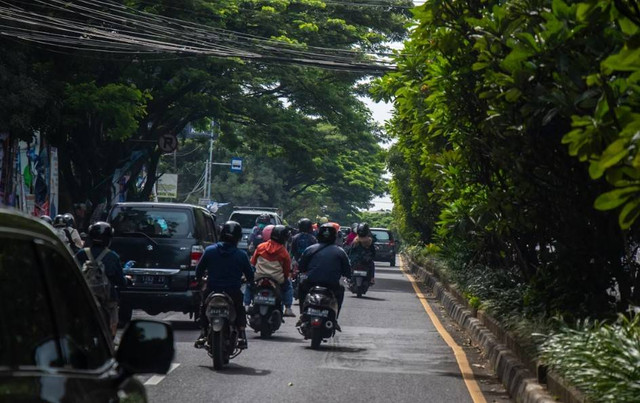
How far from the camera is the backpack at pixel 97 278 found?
11703mm

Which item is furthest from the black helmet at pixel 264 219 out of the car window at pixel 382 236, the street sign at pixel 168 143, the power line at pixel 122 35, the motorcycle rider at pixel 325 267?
the car window at pixel 382 236

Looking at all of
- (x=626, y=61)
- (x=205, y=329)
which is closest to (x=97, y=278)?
(x=205, y=329)

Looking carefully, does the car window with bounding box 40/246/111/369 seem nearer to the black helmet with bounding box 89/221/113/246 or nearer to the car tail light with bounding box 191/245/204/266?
the black helmet with bounding box 89/221/113/246

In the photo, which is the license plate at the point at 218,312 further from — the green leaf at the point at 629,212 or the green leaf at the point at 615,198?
the green leaf at the point at 615,198

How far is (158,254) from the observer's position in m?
16.8

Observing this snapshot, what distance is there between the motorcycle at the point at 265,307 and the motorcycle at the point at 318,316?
451mm

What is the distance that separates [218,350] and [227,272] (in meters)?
1.00

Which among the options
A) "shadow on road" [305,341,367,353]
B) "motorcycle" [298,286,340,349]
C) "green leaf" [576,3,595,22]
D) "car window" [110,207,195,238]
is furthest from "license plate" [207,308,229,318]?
"green leaf" [576,3,595,22]

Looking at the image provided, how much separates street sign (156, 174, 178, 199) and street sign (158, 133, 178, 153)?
56.2 ft

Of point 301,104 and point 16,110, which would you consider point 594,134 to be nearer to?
point 16,110

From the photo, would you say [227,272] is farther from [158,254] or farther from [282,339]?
[158,254]

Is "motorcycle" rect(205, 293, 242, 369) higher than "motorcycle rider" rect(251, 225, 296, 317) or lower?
lower

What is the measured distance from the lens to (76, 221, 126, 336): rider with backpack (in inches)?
464

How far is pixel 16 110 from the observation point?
22.5 metres
